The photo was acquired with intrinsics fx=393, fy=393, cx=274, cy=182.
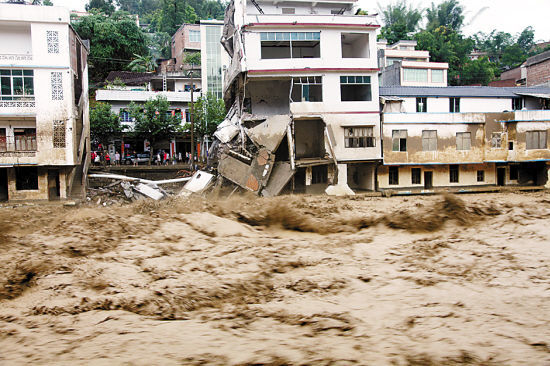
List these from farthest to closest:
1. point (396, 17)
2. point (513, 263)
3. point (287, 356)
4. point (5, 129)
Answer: point (396, 17) → point (5, 129) → point (513, 263) → point (287, 356)

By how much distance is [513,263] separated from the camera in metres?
6.38

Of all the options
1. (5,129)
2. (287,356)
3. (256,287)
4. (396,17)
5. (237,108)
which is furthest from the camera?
(396,17)

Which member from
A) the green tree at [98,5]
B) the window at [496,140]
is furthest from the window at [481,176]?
the green tree at [98,5]

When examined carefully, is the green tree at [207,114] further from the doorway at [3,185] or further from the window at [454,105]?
the window at [454,105]

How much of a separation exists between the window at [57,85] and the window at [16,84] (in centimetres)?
99

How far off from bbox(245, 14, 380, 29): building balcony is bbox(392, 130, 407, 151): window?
597 cm

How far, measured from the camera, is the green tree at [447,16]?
4681cm

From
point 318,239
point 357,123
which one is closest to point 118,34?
point 357,123

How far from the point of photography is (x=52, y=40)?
20.0 metres

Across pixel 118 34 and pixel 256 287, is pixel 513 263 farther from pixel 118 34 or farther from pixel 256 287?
pixel 118 34

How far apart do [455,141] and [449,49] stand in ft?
74.5

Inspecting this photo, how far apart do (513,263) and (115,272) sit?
20.7 ft

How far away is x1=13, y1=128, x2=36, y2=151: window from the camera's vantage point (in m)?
20.5

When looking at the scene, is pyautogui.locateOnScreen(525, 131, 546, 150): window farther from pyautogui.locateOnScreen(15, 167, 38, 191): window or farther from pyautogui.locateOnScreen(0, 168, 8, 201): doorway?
pyautogui.locateOnScreen(0, 168, 8, 201): doorway
